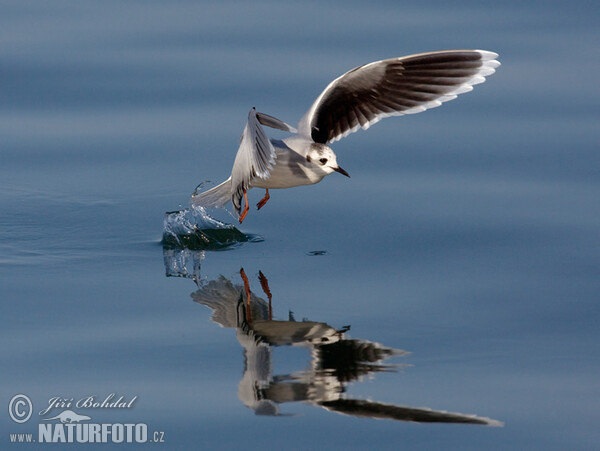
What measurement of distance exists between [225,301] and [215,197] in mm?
1528

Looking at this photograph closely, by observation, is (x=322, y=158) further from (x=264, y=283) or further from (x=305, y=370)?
(x=305, y=370)

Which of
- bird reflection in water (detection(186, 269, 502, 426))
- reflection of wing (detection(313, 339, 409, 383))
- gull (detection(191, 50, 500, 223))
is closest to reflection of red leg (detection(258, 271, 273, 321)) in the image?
bird reflection in water (detection(186, 269, 502, 426))

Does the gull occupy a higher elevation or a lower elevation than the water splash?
higher

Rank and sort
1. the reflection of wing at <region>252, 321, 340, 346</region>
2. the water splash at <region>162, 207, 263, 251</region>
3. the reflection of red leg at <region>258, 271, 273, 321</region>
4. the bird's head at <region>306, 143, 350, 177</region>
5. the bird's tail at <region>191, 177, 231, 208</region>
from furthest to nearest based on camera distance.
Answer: the bird's tail at <region>191, 177, 231, 208</region> < the water splash at <region>162, 207, 263, 251</region> < the bird's head at <region>306, 143, 350, 177</region> < the reflection of red leg at <region>258, 271, 273, 321</region> < the reflection of wing at <region>252, 321, 340, 346</region>

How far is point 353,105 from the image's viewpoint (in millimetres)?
8984

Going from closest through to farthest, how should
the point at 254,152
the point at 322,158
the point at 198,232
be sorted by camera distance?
the point at 254,152
the point at 322,158
the point at 198,232

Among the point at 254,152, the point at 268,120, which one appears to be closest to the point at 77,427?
the point at 254,152

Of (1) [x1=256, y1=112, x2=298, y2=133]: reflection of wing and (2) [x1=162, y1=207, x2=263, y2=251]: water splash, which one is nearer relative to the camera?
(1) [x1=256, y1=112, x2=298, y2=133]: reflection of wing

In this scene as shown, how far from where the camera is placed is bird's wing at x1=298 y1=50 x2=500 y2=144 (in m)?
8.62

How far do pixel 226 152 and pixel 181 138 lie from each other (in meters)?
0.55

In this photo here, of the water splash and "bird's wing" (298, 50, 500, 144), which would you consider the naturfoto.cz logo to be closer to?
the water splash

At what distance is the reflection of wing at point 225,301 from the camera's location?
7.03 metres

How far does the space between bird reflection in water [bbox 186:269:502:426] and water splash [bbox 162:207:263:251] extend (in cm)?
92

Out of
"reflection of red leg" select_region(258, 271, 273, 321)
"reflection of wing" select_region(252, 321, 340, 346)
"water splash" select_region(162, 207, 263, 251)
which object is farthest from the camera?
"water splash" select_region(162, 207, 263, 251)
